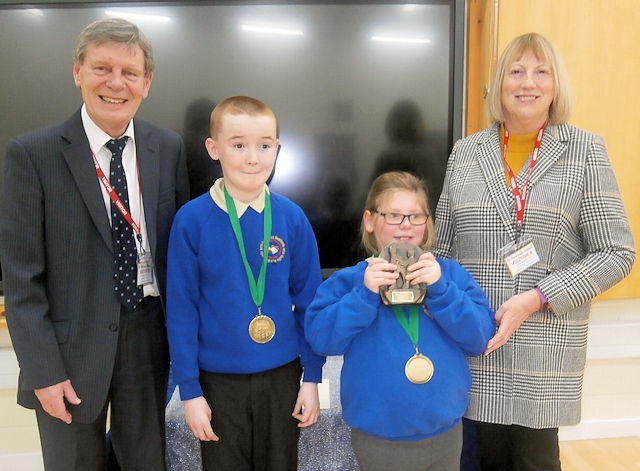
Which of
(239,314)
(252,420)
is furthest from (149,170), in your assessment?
(252,420)

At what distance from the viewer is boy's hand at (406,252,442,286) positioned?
1.29 m

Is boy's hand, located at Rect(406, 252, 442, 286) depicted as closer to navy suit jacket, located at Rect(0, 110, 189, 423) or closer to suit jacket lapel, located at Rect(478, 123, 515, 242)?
suit jacket lapel, located at Rect(478, 123, 515, 242)

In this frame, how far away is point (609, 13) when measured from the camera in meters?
2.37

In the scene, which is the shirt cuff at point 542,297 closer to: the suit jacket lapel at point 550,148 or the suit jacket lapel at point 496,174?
the suit jacket lapel at point 496,174

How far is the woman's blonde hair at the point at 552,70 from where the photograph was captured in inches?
60.9

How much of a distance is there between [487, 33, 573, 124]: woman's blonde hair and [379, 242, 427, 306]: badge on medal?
0.66 m

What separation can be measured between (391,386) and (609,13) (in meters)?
2.19

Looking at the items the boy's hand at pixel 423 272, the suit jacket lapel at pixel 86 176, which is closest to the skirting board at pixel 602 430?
the boy's hand at pixel 423 272

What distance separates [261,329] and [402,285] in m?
0.44

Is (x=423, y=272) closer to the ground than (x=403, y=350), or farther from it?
farther from it

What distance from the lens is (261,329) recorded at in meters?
1.45

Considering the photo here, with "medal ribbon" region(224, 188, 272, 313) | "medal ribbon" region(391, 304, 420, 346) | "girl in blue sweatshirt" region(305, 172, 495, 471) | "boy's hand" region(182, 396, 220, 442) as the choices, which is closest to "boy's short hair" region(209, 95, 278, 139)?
"medal ribbon" region(224, 188, 272, 313)

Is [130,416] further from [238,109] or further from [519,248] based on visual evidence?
[519,248]

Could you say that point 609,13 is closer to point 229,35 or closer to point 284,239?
point 229,35
